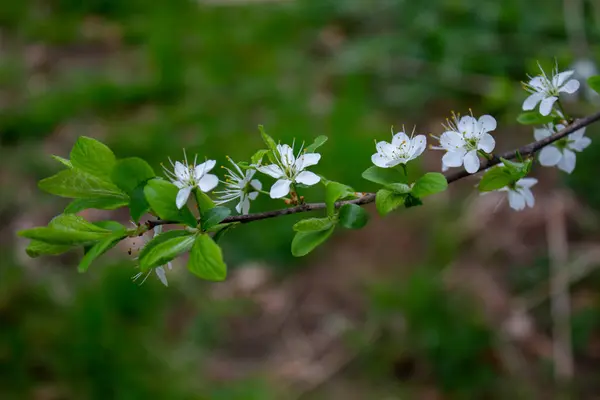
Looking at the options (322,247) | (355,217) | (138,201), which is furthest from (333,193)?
(322,247)

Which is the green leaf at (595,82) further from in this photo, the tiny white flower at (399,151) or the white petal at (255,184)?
the white petal at (255,184)

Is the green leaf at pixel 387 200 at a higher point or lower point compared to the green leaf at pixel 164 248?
higher

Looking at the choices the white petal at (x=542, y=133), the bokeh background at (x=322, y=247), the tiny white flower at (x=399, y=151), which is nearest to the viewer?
the tiny white flower at (x=399, y=151)

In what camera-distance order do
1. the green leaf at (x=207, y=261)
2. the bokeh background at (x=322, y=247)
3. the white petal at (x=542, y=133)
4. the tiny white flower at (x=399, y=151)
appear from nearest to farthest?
1. the green leaf at (x=207, y=261)
2. the tiny white flower at (x=399, y=151)
3. the white petal at (x=542, y=133)
4. the bokeh background at (x=322, y=247)

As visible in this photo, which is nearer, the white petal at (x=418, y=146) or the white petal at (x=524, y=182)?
the white petal at (x=418, y=146)

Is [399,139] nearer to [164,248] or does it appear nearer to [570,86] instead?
[570,86]

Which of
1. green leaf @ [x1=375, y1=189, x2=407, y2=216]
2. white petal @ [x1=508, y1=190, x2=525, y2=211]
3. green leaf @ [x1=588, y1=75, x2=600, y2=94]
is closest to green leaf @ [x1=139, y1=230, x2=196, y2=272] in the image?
green leaf @ [x1=375, y1=189, x2=407, y2=216]

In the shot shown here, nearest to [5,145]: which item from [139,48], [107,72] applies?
[107,72]

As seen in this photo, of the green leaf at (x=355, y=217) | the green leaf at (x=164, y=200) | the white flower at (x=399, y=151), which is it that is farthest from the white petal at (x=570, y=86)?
the green leaf at (x=164, y=200)
